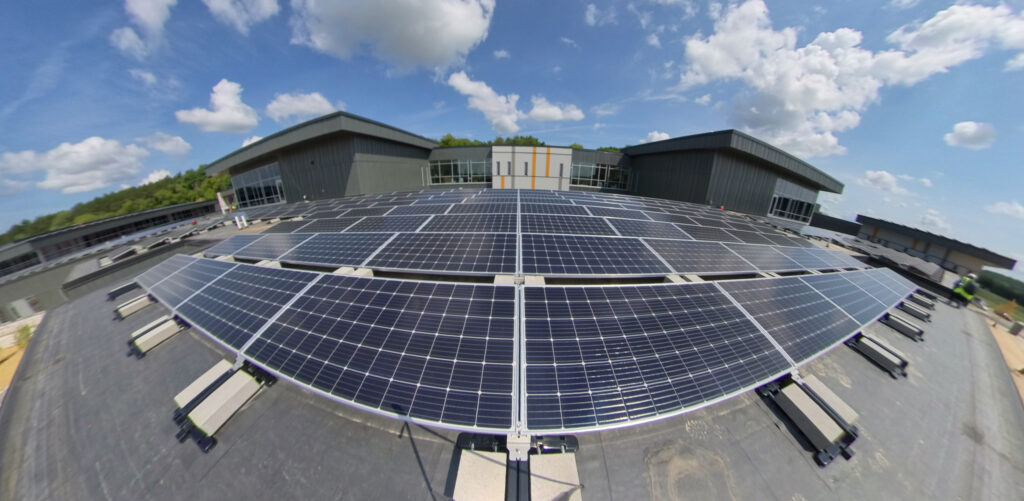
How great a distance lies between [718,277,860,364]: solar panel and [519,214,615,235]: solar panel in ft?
14.9

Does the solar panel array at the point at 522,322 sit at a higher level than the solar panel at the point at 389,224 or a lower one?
lower

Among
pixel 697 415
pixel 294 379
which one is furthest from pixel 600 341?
pixel 294 379

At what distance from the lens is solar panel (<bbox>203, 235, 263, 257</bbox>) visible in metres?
10.4

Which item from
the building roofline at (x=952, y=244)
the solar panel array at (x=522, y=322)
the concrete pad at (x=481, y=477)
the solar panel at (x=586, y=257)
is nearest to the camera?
the concrete pad at (x=481, y=477)

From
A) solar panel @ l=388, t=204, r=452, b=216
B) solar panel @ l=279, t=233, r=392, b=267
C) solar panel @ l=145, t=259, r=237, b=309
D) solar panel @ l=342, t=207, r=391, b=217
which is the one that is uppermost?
solar panel @ l=388, t=204, r=452, b=216

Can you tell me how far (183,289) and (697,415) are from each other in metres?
13.7

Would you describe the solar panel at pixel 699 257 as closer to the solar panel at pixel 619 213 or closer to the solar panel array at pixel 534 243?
the solar panel array at pixel 534 243

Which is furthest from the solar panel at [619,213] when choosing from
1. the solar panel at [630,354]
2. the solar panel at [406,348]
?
the solar panel at [406,348]

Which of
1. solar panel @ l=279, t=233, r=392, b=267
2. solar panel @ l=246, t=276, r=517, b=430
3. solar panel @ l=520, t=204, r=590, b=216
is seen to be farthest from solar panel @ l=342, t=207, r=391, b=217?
solar panel @ l=246, t=276, r=517, b=430

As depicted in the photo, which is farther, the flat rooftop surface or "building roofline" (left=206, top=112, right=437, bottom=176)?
"building roofline" (left=206, top=112, right=437, bottom=176)

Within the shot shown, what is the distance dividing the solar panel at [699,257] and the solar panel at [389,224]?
30.6 ft

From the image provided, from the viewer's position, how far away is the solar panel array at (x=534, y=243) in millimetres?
7552

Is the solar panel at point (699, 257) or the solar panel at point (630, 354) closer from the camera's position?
the solar panel at point (630, 354)

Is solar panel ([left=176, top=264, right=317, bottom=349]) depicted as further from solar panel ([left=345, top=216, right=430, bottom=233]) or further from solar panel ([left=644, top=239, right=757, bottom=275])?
solar panel ([left=644, top=239, right=757, bottom=275])
